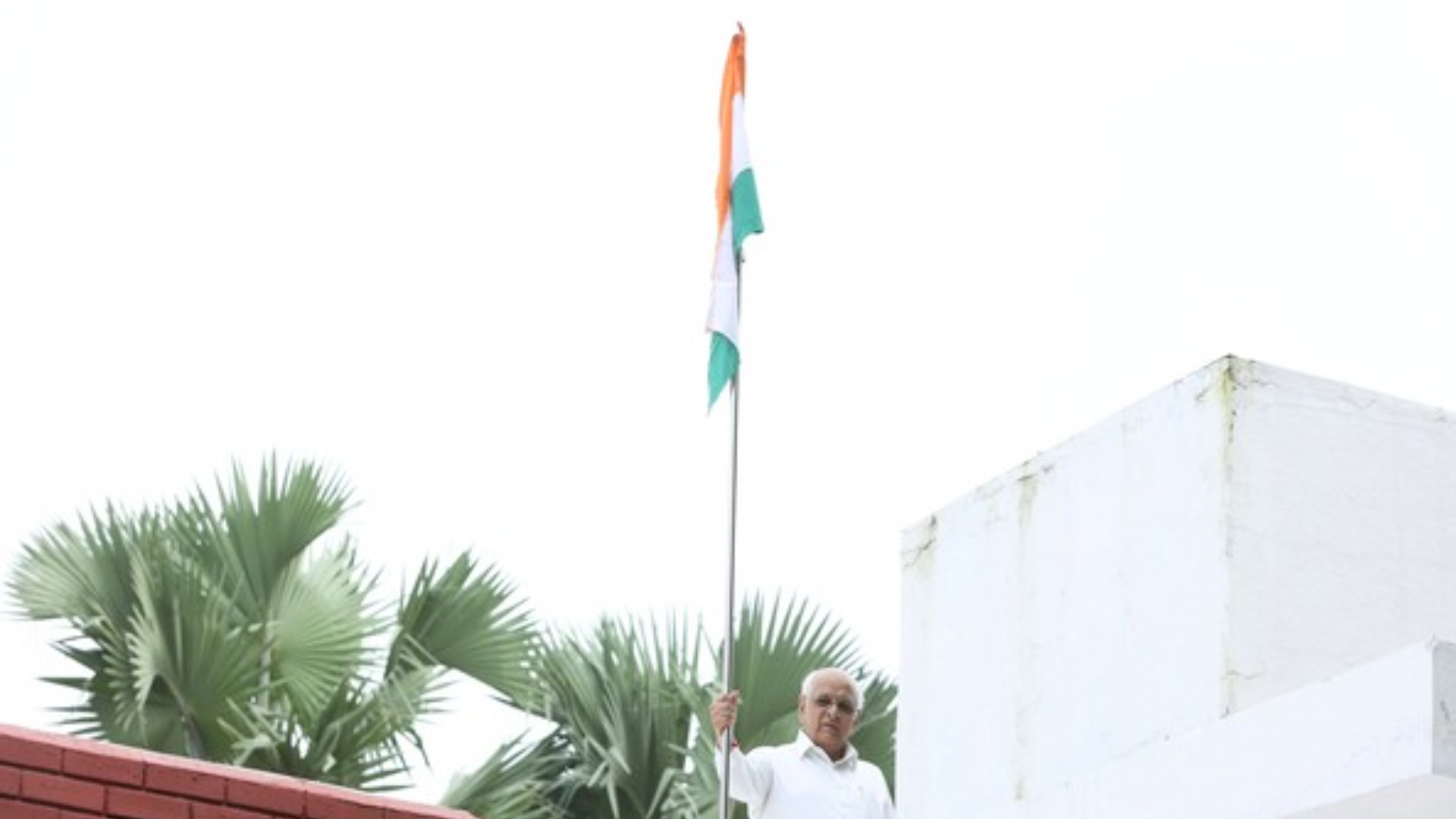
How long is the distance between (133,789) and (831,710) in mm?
2322

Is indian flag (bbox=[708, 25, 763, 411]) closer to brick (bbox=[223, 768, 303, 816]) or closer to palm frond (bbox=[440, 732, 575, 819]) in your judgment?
brick (bbox=[223, 768, 303, 816])

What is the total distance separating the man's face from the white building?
26.2 inches

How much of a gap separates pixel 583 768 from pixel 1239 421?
7.42m

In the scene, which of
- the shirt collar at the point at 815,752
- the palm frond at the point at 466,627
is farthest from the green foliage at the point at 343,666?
the shirt collar at the point at 815,752

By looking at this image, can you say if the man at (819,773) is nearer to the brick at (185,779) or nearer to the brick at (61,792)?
the brick at (185,779)

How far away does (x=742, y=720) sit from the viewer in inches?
754

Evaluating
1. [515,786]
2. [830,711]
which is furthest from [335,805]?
[515,786]

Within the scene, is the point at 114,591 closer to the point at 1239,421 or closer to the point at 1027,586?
the point at 1027,586

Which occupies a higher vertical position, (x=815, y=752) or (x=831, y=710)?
(x=831, y=710)

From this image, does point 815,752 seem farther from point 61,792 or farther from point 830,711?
point 61,792

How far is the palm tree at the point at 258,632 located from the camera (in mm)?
18156

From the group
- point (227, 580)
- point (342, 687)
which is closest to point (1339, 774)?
point (342, 687)

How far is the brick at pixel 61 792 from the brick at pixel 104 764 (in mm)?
26

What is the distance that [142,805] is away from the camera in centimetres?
1061
